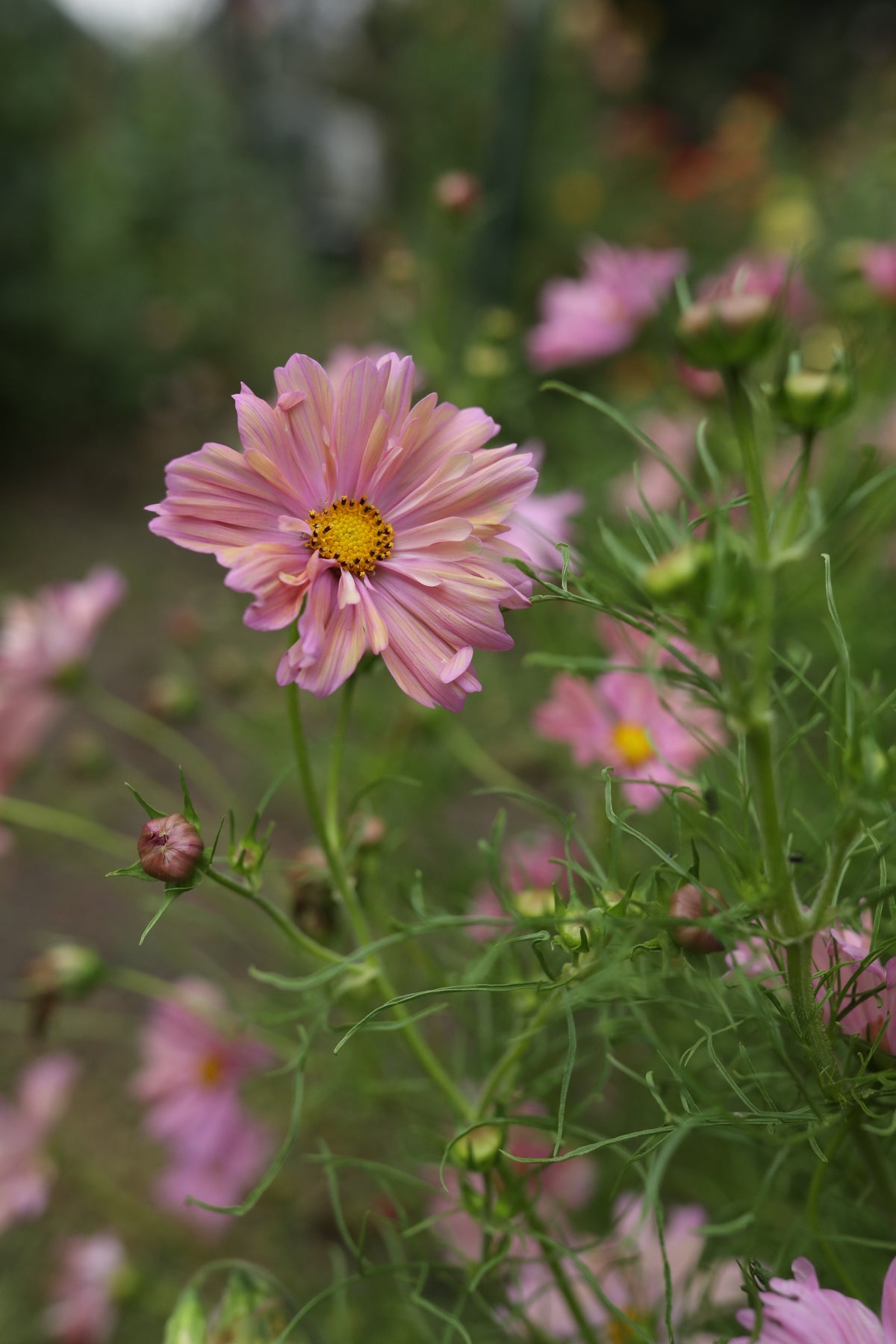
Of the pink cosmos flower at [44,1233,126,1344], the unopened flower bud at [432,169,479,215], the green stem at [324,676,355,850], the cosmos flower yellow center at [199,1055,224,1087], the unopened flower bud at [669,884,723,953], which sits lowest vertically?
the pink cosmos flower at [44,1233,126,1344]

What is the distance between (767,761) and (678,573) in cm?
5

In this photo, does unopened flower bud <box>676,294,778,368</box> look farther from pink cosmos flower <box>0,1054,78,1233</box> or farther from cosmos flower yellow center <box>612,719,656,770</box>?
pink cosmos flower <box>0,1054,78,1233</box>

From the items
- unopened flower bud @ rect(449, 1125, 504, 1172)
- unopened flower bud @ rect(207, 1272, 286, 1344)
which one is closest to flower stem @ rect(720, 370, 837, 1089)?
unopened flower bud @ rect(449, 1125, 504, 1172)

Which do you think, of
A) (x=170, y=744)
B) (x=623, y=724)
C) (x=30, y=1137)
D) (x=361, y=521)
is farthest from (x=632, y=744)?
(x=170, y=744)

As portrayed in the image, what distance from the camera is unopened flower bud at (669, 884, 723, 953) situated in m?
0.26

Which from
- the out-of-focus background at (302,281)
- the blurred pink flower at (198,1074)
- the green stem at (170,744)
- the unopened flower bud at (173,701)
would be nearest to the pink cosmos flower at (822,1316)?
the out-of-focus background at (302,281)

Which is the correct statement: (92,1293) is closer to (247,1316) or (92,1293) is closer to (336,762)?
(247,1316)

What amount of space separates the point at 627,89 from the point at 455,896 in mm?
3007

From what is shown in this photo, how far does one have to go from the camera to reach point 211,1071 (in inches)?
24.9

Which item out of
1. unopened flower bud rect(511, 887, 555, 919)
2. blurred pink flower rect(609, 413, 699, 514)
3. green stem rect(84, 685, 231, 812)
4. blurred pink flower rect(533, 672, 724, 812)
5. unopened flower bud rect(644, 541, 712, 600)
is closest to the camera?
unopened flower bud rect(644, 541, 712, 600)

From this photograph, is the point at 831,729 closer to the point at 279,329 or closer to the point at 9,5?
the point at 9,5

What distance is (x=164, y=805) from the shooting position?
952mm

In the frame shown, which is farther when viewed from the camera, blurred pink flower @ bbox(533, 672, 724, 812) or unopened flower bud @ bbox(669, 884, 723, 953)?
blurred pink flower @ bbox(533, 672, 724, 812)

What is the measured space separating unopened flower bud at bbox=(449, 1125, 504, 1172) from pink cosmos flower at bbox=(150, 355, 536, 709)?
152 mm
